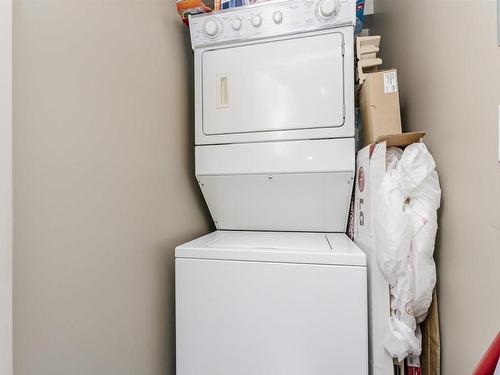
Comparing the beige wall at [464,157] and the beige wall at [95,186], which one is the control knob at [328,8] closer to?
the beige wall at [464,157]

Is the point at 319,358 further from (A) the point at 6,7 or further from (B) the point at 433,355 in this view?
(A) the point at 6,7

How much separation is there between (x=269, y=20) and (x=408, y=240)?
1190mm

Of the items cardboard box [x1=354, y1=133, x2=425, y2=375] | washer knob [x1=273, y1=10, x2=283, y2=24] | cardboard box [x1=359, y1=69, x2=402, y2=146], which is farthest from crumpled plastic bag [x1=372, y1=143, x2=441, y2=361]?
washer knob [x1=273, y1=10, x2=283, y2=24]

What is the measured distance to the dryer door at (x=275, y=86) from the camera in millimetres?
1311

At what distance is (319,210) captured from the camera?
1483 mm

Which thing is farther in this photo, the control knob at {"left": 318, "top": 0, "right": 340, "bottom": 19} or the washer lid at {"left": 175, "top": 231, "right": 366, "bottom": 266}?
the control knob at {"left": 318, "top": 0, "right": 340, "bottom": 19}

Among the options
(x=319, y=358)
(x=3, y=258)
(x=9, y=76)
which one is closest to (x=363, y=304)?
(x=319, y=358)

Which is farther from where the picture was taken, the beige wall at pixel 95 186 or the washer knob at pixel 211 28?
the washer knob at pixel 211 28

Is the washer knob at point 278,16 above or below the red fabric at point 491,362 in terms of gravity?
above

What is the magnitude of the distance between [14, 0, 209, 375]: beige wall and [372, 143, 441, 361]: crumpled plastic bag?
38.2 inches

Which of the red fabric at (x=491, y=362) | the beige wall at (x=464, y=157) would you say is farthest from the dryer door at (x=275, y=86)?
the red fabric at (x=491, y=362)

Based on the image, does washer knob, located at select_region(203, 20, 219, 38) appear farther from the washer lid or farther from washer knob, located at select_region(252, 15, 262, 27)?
the washer lid

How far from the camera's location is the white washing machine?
1037 millimetres

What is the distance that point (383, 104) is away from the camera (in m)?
1.27
